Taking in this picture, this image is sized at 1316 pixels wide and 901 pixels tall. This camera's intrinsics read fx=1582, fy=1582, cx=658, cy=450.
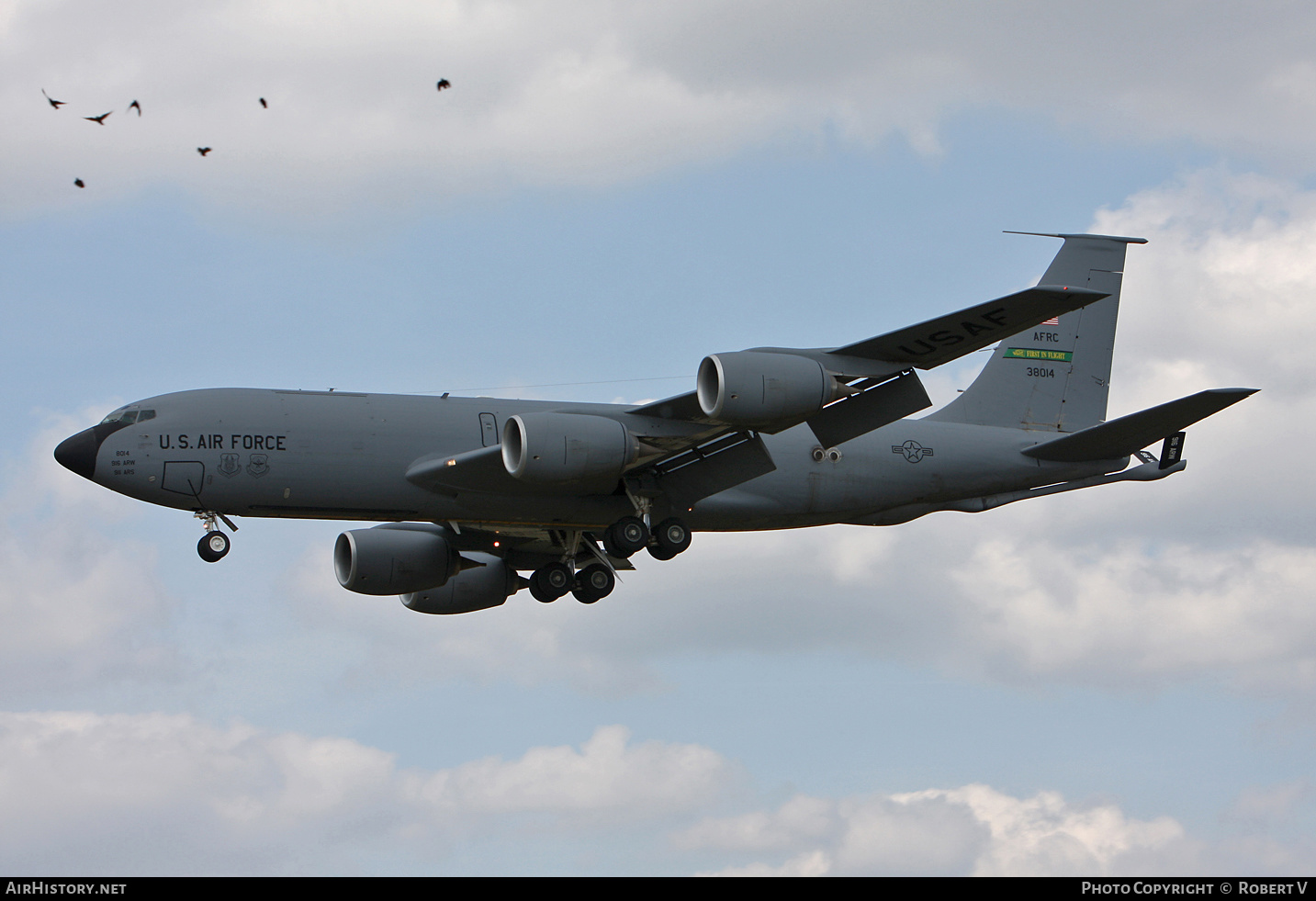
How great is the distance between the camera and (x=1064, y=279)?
41875mm

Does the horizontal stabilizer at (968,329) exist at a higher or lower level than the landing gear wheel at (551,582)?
higher

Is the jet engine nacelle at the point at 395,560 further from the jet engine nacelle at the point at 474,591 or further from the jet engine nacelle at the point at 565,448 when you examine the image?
the jet engine nacelle at the point at 565,448

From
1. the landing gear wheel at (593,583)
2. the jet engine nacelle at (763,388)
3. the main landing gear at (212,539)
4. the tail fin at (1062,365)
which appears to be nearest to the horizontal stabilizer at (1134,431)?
the tail fin at (1062,365)

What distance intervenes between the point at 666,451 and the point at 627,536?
101 inches

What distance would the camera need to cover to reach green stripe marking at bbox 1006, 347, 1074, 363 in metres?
41.3

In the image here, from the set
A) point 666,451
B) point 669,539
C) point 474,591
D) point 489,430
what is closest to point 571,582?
point 474,591

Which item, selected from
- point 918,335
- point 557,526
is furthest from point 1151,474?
point 557,526

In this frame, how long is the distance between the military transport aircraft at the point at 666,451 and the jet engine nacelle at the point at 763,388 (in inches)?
1.7

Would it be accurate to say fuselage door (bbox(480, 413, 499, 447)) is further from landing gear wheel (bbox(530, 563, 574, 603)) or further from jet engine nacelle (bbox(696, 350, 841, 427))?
jet engine nacelle (bbox(696, 350, 841, 427))

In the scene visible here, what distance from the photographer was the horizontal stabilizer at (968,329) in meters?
29.9

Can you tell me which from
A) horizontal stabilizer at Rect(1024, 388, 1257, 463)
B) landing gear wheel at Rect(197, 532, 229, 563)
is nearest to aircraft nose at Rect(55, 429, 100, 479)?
landing gear wheel at Rect(197, 532, 229, 563)

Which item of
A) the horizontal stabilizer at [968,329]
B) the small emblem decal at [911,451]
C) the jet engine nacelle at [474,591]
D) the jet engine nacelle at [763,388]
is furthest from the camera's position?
the jet engine nacelle at [474,591]

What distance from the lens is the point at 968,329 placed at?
31.2 m
